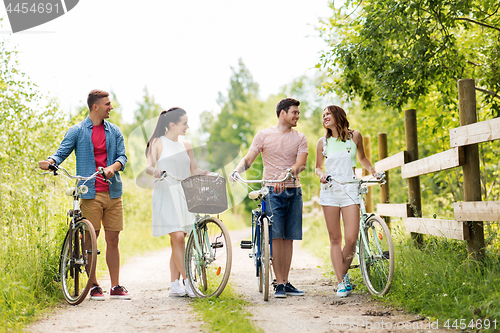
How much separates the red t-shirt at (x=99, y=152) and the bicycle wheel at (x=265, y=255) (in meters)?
1.84

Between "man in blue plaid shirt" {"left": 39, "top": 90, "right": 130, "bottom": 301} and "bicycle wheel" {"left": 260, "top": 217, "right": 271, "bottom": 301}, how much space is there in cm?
152

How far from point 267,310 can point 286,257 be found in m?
0.96

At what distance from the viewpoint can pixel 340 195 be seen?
16.1ft

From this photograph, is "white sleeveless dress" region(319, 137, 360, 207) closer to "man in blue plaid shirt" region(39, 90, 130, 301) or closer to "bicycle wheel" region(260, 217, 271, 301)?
"bicycle wheel" region(260, 217, 271, 301)

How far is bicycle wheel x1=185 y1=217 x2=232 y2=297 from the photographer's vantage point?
474 cm

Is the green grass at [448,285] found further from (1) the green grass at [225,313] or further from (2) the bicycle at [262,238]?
→ (1) the green grass at [225,313]

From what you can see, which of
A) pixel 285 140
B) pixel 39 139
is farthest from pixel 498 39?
pixel 39 139

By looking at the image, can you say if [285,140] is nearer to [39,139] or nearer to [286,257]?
[286,257]

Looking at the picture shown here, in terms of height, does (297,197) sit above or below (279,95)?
below

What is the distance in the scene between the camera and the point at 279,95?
4356cm

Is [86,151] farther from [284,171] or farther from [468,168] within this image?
[468,168]

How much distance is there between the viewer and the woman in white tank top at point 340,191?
4887mm

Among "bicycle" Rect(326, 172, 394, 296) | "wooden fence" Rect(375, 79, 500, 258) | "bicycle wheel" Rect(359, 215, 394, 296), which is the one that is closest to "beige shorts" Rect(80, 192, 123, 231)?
"bicycle" Rect(326, 172, 394, 296)

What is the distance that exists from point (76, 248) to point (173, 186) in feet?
3.97
